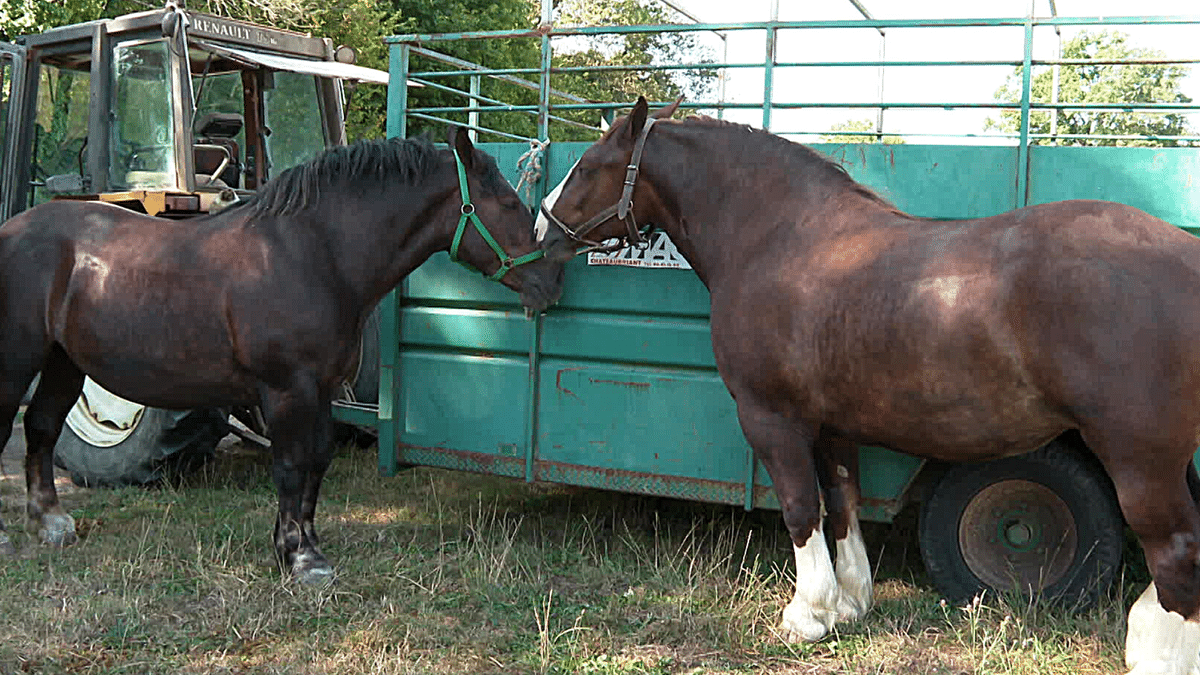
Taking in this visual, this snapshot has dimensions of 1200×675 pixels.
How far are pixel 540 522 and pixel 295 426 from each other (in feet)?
4.68

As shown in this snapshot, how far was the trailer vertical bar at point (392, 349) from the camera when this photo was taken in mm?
4805

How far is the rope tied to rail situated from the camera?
446cm

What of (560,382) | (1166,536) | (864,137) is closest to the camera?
(1166,536)

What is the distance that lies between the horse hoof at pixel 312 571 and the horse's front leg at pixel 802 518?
5.88ft

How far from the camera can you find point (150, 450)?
546 centimetres

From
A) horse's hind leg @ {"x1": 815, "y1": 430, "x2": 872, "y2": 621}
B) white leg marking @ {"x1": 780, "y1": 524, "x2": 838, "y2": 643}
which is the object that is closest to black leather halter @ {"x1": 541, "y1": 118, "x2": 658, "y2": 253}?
horse's hind leg @ {"x1": 815, "y1": 430, "x2": 872, "y2": 621}

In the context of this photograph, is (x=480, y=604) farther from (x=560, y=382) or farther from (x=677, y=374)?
(x=677, y=374)

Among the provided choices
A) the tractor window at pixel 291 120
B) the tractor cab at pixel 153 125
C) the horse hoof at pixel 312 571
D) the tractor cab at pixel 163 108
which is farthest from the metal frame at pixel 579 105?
the tractor window at pixel 291 120

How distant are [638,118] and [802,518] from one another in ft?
5.16

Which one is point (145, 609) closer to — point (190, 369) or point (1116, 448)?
point (190, 369)

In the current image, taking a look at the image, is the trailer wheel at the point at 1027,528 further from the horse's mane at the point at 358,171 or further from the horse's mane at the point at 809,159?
the horse's mane at the point at 358,171

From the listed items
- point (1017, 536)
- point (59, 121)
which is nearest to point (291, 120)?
point (59, 121)

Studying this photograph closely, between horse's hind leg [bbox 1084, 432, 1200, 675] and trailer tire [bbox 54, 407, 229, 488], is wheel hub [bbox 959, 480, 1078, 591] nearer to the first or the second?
horse's hind leg [bbox 1084, 432, 1200, 675]

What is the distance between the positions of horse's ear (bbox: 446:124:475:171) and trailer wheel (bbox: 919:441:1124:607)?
2259 mm
